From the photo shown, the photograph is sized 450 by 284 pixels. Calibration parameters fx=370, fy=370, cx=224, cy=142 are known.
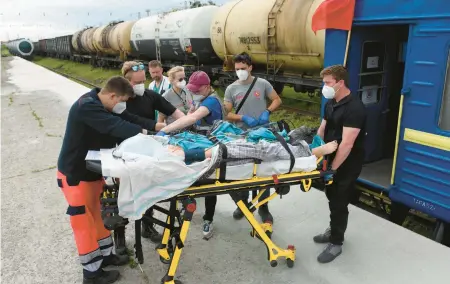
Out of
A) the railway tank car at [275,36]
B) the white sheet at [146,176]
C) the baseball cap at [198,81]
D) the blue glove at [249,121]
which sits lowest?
the white sheet at [146,176]

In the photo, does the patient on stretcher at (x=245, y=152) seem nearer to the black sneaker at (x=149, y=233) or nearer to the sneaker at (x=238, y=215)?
the black sneaker at (x=149, y=233)

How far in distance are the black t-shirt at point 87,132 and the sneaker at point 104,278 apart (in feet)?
3.09

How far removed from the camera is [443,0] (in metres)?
3.72

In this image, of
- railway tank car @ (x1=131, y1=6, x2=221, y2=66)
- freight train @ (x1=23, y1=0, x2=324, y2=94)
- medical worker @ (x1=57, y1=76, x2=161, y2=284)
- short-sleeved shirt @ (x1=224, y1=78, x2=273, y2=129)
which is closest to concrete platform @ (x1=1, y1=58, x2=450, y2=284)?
medical worker @ (x1=57, y1=76, x2=161, y2=284)

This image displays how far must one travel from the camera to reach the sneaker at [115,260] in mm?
3838

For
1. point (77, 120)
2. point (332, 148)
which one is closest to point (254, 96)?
point (332, 148)

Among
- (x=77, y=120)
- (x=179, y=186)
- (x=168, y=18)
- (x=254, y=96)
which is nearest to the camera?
(x=179, y=186)

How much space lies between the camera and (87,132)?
11.0 ft

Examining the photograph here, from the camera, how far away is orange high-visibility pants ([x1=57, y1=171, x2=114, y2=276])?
3.42 metres

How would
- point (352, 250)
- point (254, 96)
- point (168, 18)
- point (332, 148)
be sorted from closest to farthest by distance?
point (332, 148) → point (352, 250) → point (254, 96) → point (168, 18)

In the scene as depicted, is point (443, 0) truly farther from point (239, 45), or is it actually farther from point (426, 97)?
point (239, 45)

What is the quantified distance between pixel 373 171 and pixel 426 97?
1.73m

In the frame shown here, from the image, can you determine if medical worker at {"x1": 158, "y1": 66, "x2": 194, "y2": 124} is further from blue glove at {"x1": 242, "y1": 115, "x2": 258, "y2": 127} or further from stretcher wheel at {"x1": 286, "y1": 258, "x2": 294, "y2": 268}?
stretcher wheel at {"x1": 286, "y1": 258, "x2": 294, "y2": 268}

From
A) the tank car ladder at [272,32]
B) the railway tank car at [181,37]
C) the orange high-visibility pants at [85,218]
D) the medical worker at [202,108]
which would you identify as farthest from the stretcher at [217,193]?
the railway tank car at [181,37]
